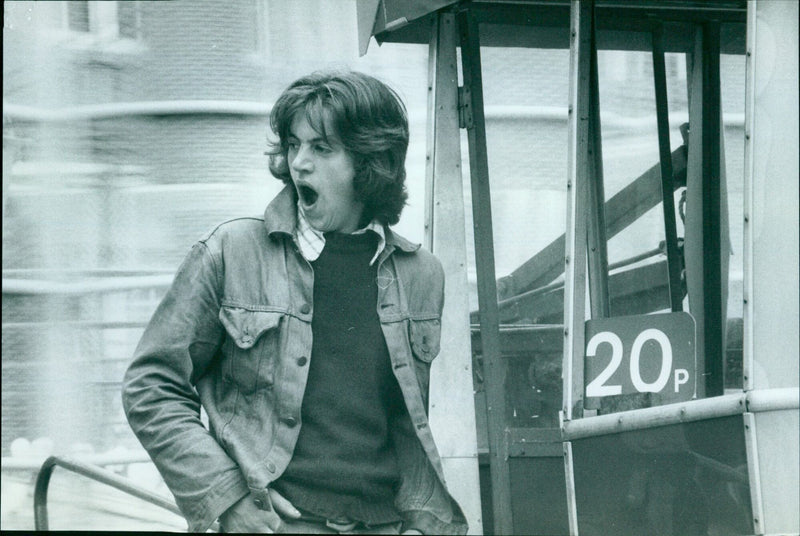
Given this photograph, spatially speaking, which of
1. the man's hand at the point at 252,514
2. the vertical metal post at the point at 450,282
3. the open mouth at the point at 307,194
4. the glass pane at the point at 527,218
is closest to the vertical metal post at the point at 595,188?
the glass pane at the point at 527,218

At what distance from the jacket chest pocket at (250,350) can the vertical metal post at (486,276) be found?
85 centimetres

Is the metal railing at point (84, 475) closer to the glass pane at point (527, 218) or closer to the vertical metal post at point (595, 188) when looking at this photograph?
the glass pane at point (527, 218)

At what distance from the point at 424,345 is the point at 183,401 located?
0.96 meters

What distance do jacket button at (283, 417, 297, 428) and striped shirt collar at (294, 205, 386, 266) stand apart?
24.7 inches

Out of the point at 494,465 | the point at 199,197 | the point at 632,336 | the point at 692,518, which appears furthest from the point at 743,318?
the point at 199,197

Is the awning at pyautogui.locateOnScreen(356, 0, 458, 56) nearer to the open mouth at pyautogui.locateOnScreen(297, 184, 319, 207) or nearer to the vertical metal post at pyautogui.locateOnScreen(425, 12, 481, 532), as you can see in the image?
the vertical metal post at pyautogui.locateOnScreen(425, 12, 481, 532)

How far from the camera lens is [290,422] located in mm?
4711

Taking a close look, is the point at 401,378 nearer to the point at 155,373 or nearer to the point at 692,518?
the point at 155,373

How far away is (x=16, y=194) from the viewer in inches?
188

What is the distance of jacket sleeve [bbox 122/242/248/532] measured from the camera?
4.70 metres

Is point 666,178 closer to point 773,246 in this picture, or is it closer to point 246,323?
point 773,246

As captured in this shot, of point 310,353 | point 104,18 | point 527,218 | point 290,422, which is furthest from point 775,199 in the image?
point 104,18

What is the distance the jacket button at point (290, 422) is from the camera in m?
4.71

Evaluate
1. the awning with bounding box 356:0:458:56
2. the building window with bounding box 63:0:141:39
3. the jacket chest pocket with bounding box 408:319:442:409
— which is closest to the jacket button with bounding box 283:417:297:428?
the jacket chest pocket with bounding box 408:319:442:409
